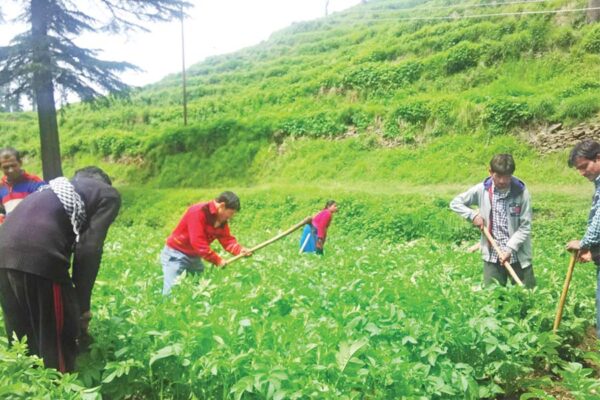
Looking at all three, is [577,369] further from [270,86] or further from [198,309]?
[270,86]

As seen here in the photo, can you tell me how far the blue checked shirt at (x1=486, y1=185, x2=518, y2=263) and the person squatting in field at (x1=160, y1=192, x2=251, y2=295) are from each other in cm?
258

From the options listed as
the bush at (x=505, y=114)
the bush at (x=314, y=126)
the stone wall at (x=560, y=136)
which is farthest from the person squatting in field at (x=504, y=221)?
the bush at (x=314, y=126)

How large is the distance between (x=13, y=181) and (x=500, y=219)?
519 cm

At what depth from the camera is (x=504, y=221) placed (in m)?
5.40

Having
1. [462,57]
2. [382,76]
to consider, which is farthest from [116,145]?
[462,57]

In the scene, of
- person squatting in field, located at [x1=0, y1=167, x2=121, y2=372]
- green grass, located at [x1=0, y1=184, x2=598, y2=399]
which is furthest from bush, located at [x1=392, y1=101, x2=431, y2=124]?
person squatting in field, located at [x1=0, y1=167, x2=121, y2=372]

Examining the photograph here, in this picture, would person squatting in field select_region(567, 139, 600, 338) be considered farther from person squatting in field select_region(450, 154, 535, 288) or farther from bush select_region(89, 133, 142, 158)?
bush select_region(89, 133, 142, 158)

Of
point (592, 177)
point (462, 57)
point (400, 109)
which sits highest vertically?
point (462, 57)

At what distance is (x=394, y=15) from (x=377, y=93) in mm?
22259

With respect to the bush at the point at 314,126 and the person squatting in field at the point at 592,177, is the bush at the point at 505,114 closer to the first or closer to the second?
the bush at the point at 314,126

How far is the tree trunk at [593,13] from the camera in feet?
61.4

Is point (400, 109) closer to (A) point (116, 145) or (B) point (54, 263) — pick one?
(A) point (116, 145)

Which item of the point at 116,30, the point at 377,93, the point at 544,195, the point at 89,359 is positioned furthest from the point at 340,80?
the point at 89,359

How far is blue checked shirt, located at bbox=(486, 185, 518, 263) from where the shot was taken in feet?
17.7
